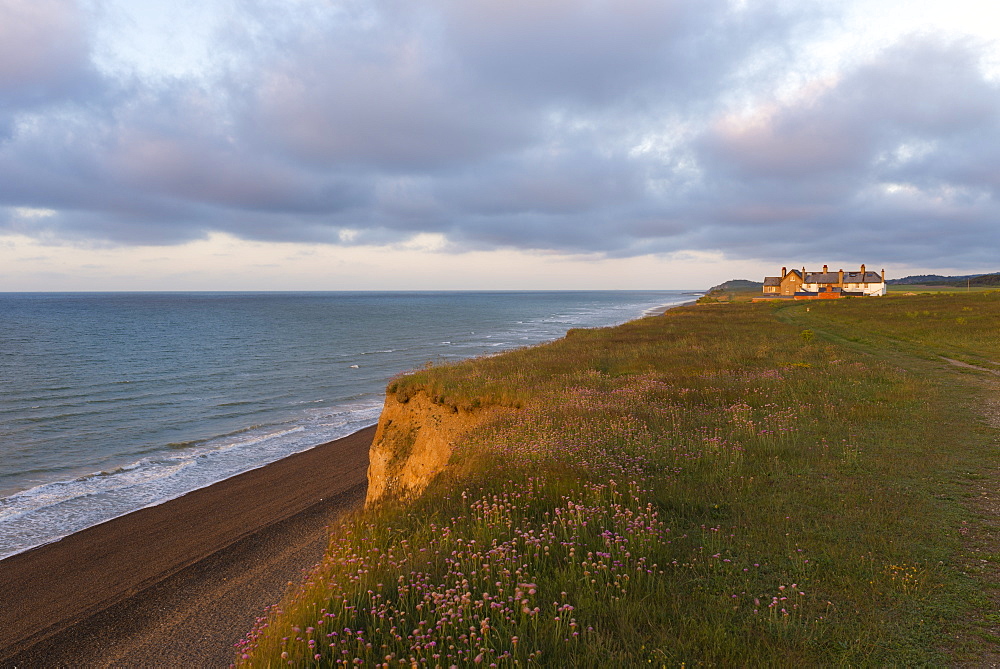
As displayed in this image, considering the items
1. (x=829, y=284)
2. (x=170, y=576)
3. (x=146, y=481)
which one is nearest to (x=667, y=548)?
(x=170, y=576)

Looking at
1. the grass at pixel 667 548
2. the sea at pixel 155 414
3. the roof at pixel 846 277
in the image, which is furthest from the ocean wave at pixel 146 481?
the roof at pixel 846 277

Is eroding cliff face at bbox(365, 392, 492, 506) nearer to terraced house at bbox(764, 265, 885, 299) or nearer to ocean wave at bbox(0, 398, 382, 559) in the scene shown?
ocean wave at bbox(0, 398, 382, 559)

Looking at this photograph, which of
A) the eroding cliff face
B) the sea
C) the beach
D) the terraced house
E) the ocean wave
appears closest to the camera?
the beach

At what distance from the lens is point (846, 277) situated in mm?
126562

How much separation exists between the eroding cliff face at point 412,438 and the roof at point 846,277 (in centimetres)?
13919

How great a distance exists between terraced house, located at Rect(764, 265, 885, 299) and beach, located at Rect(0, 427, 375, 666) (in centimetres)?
12958

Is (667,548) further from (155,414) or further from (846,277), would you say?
(846,277)

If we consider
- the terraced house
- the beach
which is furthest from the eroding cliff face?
the terraced house

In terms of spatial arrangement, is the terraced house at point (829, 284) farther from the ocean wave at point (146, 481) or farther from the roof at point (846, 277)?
the ocean wave at point (146, 481)

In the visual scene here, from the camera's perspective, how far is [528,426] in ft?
39.3

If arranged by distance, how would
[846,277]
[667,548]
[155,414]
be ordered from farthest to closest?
1. [846,277]
2. [155,414]
3. [667,548]

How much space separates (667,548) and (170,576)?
542 inches

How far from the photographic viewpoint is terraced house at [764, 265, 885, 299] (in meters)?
123

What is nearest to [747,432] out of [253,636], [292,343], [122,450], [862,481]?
[862,481]
